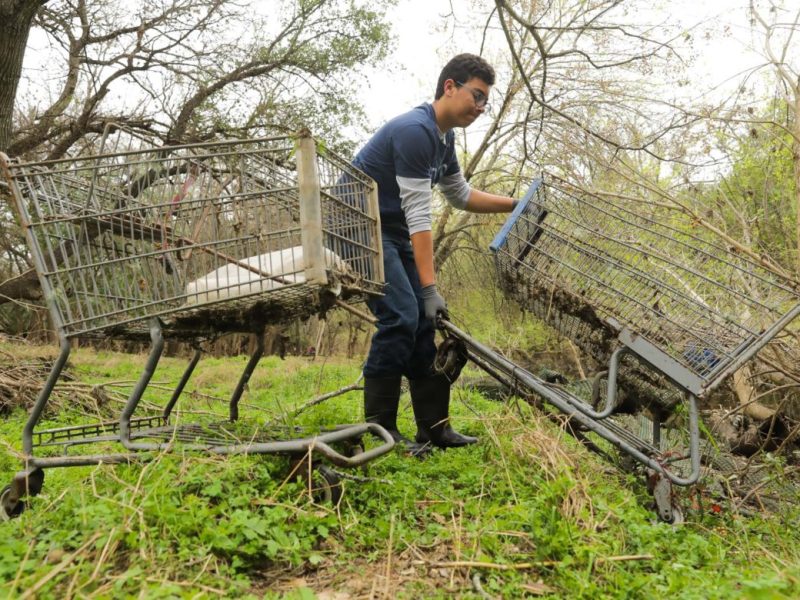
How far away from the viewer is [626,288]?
141 inches

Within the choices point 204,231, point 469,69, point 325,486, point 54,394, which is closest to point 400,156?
point 469,69

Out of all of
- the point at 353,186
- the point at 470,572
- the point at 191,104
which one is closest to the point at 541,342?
the point at 191,104

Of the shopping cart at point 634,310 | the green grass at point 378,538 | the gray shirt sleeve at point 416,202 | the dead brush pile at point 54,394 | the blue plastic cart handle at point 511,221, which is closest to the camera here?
the green grass at point 378,538

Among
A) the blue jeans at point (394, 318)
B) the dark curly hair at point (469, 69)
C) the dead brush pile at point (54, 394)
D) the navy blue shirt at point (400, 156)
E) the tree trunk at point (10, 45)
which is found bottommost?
the dead brush pile at point (54, 394)

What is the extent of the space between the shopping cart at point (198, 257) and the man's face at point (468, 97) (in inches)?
36.6

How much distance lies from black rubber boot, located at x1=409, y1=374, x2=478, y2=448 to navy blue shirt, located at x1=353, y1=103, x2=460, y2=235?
0.99 m

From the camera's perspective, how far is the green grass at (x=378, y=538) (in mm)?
2084

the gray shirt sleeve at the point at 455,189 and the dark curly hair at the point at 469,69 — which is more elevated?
the dark curly hair at the point at 469,69

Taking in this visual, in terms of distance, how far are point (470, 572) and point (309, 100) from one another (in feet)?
40.0

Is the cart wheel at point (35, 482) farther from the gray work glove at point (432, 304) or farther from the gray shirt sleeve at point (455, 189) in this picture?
the gray shirt sleeve at point (455, 189)

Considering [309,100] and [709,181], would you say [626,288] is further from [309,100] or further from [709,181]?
[309,100]

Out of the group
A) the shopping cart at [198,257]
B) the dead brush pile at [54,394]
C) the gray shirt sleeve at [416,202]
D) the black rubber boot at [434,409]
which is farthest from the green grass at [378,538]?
the dead brush pile at [54,394]

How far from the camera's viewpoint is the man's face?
379 centimetres

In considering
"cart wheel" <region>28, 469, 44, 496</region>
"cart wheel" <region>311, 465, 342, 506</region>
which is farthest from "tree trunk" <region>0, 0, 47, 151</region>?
"cart wheel" <region>311, 465, 342, 506</region>
